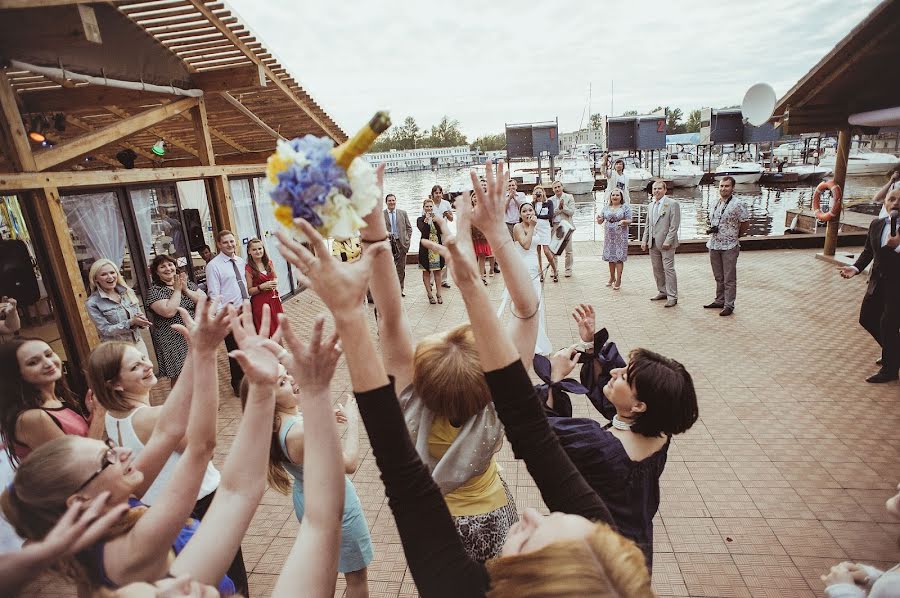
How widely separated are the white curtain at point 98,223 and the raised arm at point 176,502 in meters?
5.70

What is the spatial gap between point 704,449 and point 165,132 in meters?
10.5

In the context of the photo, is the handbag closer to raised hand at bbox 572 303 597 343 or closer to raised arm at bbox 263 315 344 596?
raised hand at bbox 572 303 597 343

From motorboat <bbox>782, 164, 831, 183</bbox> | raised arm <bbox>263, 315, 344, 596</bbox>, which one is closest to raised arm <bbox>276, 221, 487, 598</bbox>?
raised arm <bbox>263, 315, 344, 596</bbox>

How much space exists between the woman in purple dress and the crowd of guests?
21.4 feet

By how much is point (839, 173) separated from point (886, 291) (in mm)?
6007

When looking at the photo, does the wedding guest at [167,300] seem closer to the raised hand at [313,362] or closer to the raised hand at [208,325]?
the raised hand at [208,325]

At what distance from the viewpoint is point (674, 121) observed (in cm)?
9369

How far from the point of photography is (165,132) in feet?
30.9

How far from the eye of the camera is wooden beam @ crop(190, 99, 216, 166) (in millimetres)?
6828

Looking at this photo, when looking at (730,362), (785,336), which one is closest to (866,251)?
(785,336)

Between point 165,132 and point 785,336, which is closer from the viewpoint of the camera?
point 785,336

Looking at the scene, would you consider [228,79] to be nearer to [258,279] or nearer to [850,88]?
[258,279]

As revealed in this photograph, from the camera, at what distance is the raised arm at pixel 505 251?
5.53 ft

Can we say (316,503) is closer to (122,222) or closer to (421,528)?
(421,528)
